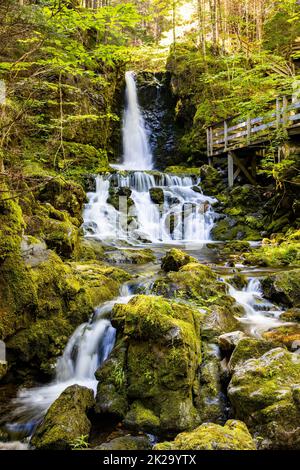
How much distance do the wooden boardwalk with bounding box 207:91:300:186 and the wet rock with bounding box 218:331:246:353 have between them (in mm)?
8784

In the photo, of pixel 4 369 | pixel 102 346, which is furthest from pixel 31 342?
pixel 102 346

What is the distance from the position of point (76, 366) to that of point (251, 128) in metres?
12.4

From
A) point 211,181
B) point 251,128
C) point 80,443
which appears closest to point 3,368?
point 80,443

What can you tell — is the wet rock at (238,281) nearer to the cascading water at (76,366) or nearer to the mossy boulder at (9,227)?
the cascading water at (76,366)

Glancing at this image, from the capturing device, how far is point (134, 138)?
2114 centimetres

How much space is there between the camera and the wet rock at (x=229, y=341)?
173 inches

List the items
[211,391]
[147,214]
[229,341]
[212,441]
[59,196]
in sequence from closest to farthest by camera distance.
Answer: [212,441] → [211,391] → [229,341] → [59,196] → [147,214]

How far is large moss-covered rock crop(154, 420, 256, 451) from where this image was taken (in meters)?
2.41

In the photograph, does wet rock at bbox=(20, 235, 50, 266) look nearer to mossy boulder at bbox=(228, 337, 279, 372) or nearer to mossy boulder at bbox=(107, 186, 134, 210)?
mossy boulder at bbox=(228, 337, 279, 372)

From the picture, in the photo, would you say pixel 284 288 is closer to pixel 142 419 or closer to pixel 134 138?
pixel 142 419

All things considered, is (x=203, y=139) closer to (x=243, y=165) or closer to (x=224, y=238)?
(x=243, y=165)

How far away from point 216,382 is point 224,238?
30.7 feet

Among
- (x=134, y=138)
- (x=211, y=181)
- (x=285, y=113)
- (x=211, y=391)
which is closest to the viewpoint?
(x=211, y=391)

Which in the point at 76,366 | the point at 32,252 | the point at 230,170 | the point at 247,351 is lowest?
the point at 76,366
